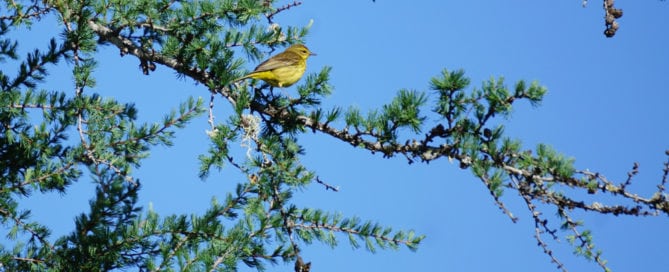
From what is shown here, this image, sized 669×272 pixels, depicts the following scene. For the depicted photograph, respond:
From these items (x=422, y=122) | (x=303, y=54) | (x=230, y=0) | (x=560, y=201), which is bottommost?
(x=560, y=201)

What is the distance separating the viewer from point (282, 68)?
6.27 meters

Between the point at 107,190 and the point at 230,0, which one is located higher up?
the point at 230,0

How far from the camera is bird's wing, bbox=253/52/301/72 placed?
597 cm

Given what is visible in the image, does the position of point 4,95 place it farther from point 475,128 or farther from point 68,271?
point 475,128

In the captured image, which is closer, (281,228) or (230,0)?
(281,228)

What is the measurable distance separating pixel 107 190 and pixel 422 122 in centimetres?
169

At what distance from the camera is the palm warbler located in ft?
19.6

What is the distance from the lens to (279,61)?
6184 millimetres

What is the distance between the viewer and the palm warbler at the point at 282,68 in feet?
19.6

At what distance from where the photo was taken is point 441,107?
4.23 meters

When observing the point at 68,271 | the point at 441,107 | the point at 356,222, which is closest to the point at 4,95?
the point at 68,271

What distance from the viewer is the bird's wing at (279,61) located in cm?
597

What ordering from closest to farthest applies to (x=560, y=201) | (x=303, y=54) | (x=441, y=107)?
(x=560, y=201) → (x=441, y=107) → (x=303, y=54)

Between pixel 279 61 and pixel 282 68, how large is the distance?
95 mm
